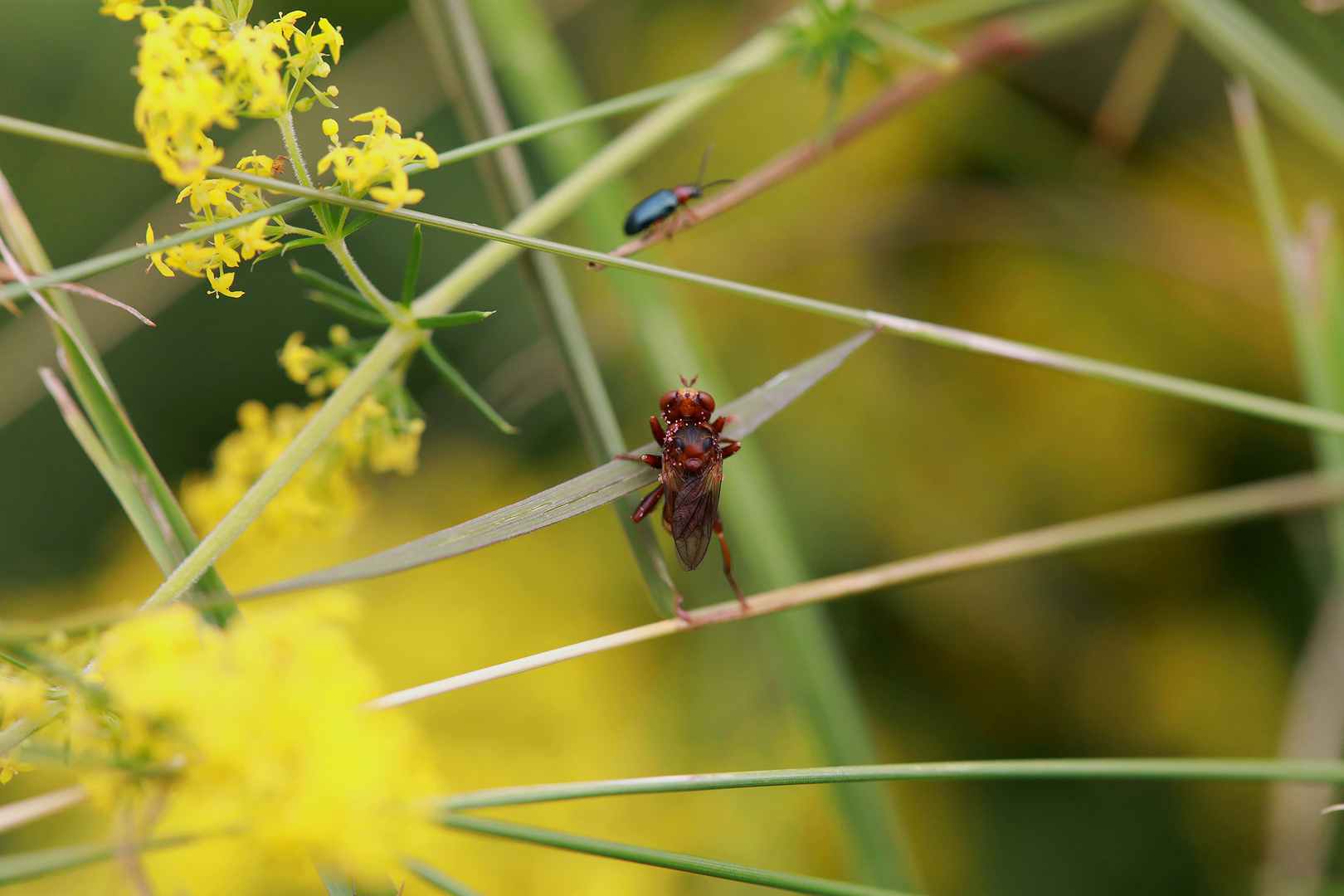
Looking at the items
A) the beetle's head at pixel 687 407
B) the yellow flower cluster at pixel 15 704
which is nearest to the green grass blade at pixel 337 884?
the yellow flower cluster at pixel 15 704

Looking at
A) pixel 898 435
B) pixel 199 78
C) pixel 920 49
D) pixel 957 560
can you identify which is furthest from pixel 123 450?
pixel 898 435

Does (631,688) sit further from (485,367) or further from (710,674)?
(485,367)

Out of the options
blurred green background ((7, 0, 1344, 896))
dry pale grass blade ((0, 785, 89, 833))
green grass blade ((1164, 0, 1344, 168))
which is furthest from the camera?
blurred green background ((7, 0, 1344, 896))

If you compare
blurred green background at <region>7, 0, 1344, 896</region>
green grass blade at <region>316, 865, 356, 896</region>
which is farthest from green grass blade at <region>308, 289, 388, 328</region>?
blurred green background at <region>7, 0, 1344, 896</region>

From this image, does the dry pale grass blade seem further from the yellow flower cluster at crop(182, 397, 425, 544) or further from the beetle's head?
the beetle's head

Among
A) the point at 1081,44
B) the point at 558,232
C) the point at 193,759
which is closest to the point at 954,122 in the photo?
the point at 1081,44

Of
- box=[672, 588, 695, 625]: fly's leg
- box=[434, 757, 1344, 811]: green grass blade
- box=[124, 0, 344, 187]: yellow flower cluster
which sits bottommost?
box=[434, 757, 1344, 811]: green grass blade
